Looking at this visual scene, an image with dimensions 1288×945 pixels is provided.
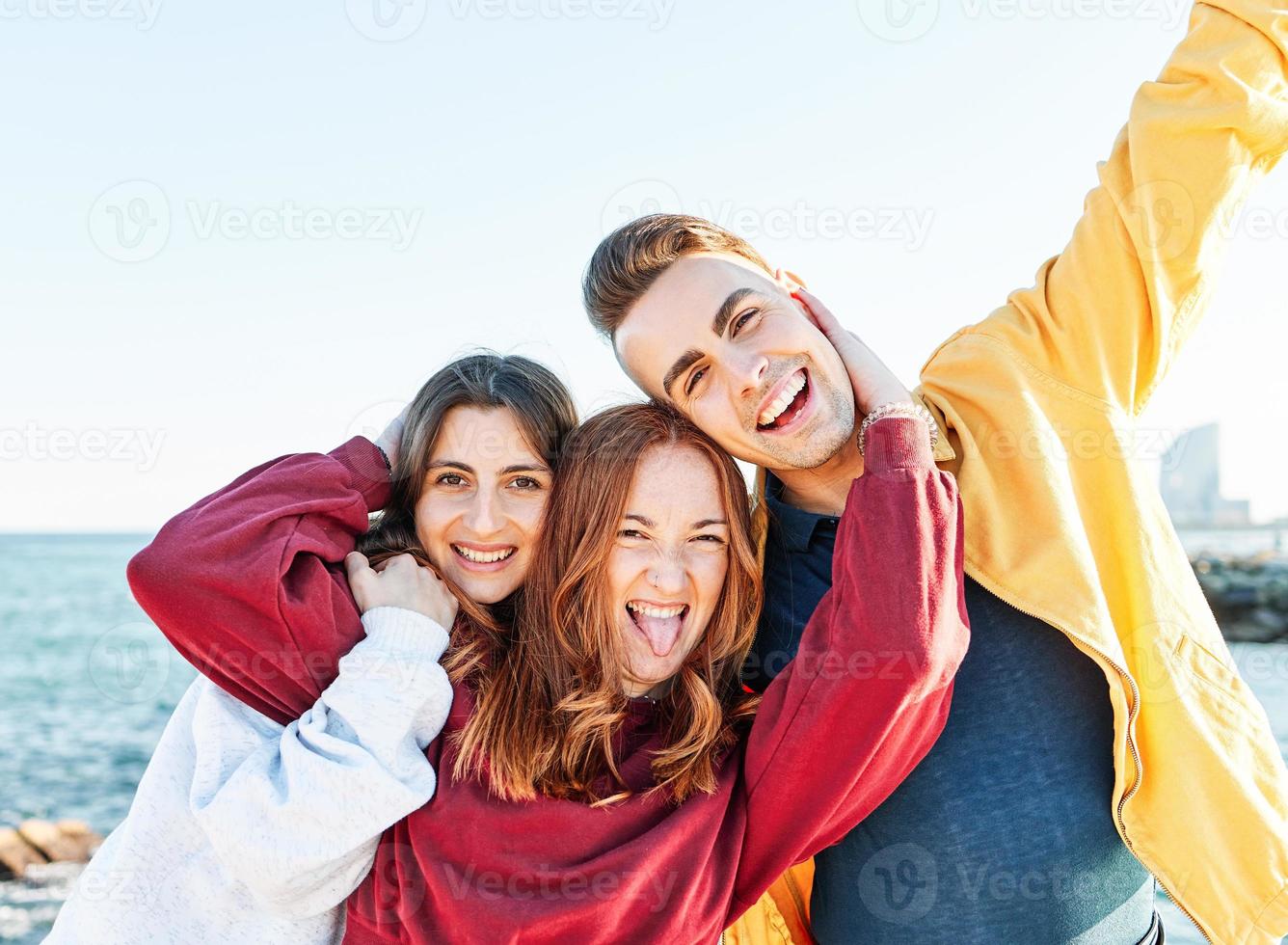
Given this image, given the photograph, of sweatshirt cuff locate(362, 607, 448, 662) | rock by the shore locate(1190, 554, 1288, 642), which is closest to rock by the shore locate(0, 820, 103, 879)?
sweatshirt cuff locate(362, 607, 448, 662)

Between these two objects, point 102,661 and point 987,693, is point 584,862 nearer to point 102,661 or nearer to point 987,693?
point 987,693

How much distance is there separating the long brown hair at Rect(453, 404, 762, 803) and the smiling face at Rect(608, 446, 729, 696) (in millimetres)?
35

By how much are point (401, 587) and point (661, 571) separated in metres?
0.66

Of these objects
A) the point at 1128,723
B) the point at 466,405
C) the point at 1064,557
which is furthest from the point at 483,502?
the point at 1128,723

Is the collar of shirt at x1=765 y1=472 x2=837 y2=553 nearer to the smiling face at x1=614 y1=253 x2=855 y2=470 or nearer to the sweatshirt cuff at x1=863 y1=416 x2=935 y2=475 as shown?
the smiling face at x1=614 y1=253 x2=855 y2=470

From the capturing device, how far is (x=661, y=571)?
2.55m

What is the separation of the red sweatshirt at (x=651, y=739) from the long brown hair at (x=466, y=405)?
343 millimetres

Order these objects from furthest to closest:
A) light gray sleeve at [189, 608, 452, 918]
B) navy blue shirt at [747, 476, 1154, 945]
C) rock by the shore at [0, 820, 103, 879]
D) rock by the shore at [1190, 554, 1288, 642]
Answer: rock by the shore at [1190, 554, 1288, 642], rock by the shore at [0, 820, 103, 879], navy blue shirt at [747, 476, 1154, 945], light gray sleeve at [189, 608, 452, 918]

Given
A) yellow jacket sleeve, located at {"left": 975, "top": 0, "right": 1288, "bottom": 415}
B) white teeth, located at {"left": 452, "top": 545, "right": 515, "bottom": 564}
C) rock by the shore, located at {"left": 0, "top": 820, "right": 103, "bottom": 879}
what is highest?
yellow jacket sleeve, located at {"left": 975, "top": 0, "right": 1288, "bottom": 415}

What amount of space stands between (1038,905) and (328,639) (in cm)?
180

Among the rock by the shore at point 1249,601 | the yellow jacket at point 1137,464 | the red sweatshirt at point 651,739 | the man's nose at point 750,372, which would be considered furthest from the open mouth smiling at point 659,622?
the rock by the shore at point 1249,601

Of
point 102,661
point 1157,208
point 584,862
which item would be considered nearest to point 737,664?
point 584,862

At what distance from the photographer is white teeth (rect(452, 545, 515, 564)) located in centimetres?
277

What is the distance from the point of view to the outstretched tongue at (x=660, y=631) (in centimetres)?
257
